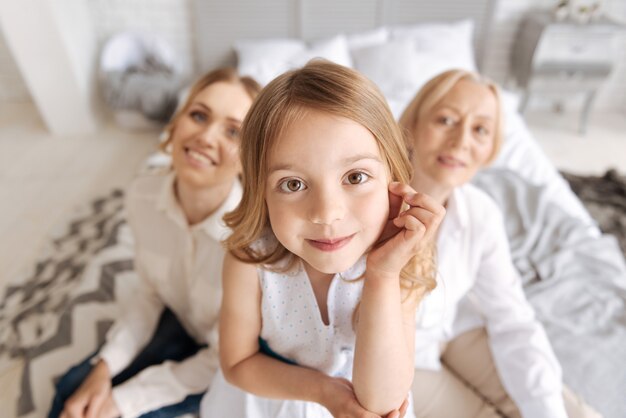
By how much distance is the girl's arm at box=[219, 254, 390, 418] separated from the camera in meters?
0.72

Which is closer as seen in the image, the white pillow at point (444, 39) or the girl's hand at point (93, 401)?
the girl's hand at point (93, 401)

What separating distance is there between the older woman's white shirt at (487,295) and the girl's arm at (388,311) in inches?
14.1

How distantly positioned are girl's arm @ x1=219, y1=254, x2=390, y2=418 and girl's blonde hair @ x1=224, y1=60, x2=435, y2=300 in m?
0.05

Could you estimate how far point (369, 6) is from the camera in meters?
3.20

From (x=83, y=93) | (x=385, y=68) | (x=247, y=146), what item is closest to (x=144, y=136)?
(x=83, y=93)

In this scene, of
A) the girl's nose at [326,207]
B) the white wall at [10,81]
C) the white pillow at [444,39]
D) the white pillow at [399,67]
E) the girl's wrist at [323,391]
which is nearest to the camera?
the girl's nose at [326,207]

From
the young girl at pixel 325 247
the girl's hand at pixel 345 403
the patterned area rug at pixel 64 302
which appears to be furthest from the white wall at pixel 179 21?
the girl's hand at pixel 345 403

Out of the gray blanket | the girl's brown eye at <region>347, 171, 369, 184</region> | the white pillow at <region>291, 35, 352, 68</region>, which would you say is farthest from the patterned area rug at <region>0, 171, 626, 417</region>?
the white pillow at <region>291, 35, 352, 68</region>

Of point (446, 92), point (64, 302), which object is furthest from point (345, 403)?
point (64, 302)

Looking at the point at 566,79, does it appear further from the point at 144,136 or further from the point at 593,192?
the point at 144,136

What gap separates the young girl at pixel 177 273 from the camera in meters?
0.97

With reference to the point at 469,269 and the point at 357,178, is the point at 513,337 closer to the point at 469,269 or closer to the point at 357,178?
the point at 469,269

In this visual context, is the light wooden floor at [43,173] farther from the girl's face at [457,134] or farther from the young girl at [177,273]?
the girl's face at [457,134]

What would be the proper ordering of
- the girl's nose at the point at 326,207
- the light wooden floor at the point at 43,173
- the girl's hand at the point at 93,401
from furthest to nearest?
the light wooden floor at the point at 43,173, the girl's hand at the point at 93,401, the girl's nose at the point at 326,207
